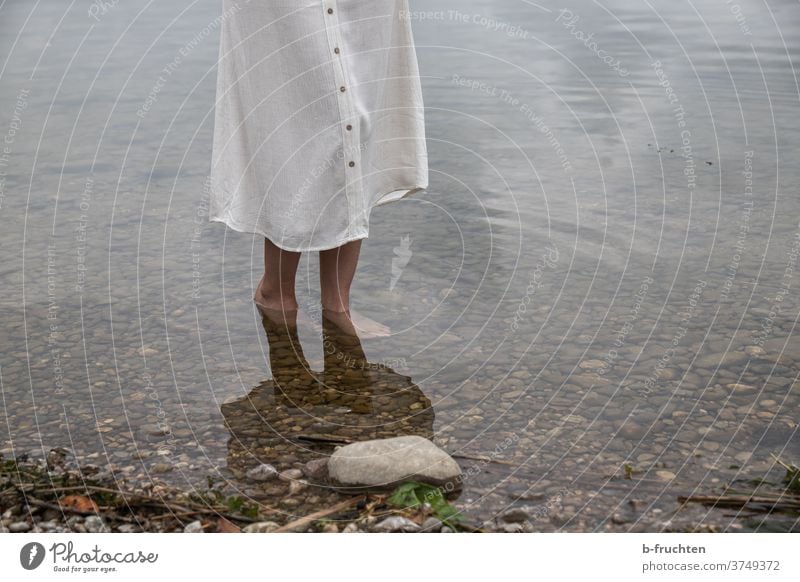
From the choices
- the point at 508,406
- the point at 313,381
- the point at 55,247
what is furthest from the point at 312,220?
the point at 55,247

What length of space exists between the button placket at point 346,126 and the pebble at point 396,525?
146 cm

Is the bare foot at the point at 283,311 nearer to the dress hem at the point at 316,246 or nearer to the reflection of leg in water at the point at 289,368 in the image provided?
the reflection of leg in water at the point at 289,368

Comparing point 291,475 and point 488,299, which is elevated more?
point 488,299

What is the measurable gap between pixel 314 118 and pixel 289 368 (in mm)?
918

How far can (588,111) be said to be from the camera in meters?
7.55

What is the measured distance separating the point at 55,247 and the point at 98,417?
1959 mm

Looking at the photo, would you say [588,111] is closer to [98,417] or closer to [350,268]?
[350,268]

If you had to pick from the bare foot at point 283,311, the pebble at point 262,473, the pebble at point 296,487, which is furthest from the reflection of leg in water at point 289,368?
the pebble at point 296,487

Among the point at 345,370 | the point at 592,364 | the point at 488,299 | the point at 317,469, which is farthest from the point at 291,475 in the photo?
the point at 488,299

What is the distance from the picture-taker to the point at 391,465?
2.97 m

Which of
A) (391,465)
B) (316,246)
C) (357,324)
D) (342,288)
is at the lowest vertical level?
(391,465)

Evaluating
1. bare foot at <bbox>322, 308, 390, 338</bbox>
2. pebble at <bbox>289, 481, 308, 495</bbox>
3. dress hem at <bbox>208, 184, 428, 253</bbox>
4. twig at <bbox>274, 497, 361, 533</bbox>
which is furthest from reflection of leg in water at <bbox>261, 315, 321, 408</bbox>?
twig at <bbox>274, 497, 361, 533</bbox>

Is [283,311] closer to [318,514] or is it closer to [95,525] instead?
[318,514]

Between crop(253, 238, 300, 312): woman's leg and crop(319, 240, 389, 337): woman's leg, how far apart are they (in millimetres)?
130
